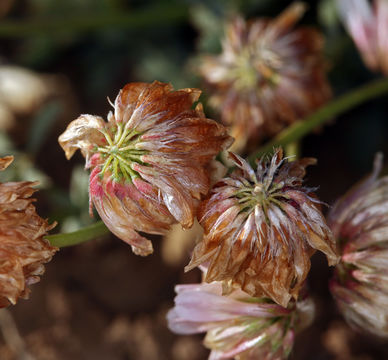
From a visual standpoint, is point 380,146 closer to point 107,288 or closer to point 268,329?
point 107,288

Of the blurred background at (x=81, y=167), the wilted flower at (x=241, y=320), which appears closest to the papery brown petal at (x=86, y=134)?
the wilted flower at (x=241, y=320)

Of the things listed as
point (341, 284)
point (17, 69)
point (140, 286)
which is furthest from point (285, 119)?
point (17, 69)

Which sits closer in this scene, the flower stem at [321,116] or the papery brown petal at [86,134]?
the papery brown petal at [86,134]

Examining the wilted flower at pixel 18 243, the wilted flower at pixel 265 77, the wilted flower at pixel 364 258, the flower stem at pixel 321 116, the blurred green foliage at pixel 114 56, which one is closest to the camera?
the wilted flower at pixel 18 243

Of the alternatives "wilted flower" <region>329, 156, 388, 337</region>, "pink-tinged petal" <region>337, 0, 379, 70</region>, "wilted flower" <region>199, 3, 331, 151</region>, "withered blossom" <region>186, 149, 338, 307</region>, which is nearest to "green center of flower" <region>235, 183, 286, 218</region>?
"withered blossom" <region>186, 149, 338, 307</region>

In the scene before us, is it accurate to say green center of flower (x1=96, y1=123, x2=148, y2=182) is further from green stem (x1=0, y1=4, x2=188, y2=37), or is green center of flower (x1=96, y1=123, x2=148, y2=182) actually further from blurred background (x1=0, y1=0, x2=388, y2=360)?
green stem (x1=0, y1=4, x2=188, y2=37)

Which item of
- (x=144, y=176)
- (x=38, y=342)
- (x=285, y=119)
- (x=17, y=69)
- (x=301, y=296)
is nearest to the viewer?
(x=144, y=176)

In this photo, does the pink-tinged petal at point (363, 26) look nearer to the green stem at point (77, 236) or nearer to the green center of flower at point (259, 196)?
the green center of flower at point (259, 196)
